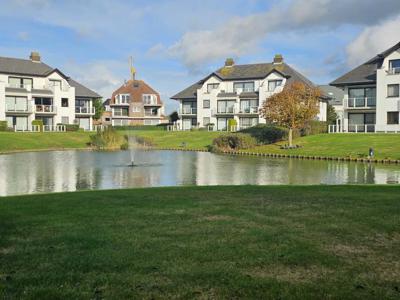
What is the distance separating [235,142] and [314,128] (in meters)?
12.2

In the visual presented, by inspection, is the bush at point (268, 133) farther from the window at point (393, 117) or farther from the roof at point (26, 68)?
the roof at point (26, 68)

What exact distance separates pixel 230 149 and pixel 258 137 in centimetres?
388

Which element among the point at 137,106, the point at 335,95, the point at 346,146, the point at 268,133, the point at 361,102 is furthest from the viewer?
the point at 137,106

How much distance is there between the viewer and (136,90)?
10150 centimetres

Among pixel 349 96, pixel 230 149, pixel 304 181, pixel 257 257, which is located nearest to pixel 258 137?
pixel 230 149

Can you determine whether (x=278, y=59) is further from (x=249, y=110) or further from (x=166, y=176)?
(x=166, y=176)

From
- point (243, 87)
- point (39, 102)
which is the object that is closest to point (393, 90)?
point (243, 87)

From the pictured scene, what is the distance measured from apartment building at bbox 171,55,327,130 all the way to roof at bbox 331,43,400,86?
9.70 m

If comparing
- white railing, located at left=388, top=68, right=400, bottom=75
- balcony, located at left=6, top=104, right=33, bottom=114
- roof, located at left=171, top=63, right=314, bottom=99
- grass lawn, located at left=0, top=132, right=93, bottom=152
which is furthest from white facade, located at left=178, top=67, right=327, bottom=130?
balcony, located at left=6, top=104, right=33, bottom=114

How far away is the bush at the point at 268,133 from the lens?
163 ft

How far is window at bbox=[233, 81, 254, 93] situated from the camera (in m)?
73.3

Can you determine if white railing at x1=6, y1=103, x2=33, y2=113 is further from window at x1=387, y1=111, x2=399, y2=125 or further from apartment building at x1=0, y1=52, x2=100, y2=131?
window at x1=387, y1=111, x2=399, y2=125

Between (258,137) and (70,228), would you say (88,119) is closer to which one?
(258,137)

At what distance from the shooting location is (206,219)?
8.99 meters
